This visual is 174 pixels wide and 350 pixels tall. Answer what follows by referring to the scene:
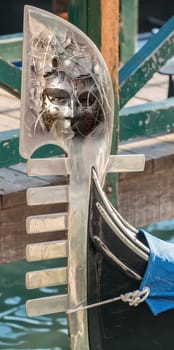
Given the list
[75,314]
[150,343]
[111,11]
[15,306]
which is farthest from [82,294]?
A: [15,306]

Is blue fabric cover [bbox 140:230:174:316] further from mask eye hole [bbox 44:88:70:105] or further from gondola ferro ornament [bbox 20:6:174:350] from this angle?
mask eye hole [bbox 44:88:70:105]

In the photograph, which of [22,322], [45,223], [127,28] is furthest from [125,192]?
[127,28]

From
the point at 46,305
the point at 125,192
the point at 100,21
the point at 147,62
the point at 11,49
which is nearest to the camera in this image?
the point at 46,305

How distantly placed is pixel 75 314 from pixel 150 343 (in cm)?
49

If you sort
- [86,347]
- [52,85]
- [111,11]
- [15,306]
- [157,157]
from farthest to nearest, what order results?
[15,306]
[157,157]
[111,11]
[86,347]
[52,85]

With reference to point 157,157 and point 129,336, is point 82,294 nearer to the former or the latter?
point 129,336

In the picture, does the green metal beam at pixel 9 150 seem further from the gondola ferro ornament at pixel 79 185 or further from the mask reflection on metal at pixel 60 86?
the mask reflection on metal at pixel 60 86

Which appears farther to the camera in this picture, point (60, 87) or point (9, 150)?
point (9, 150)

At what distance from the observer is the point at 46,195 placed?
558 cm

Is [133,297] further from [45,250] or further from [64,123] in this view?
[64,123]

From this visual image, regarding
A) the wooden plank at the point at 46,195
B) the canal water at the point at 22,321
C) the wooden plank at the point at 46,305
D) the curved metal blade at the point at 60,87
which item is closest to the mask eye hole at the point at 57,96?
the curved metal blade at the point at 60,87

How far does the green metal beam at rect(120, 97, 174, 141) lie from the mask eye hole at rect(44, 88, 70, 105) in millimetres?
1818

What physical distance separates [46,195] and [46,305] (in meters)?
0.53

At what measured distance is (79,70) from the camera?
18.4ft
